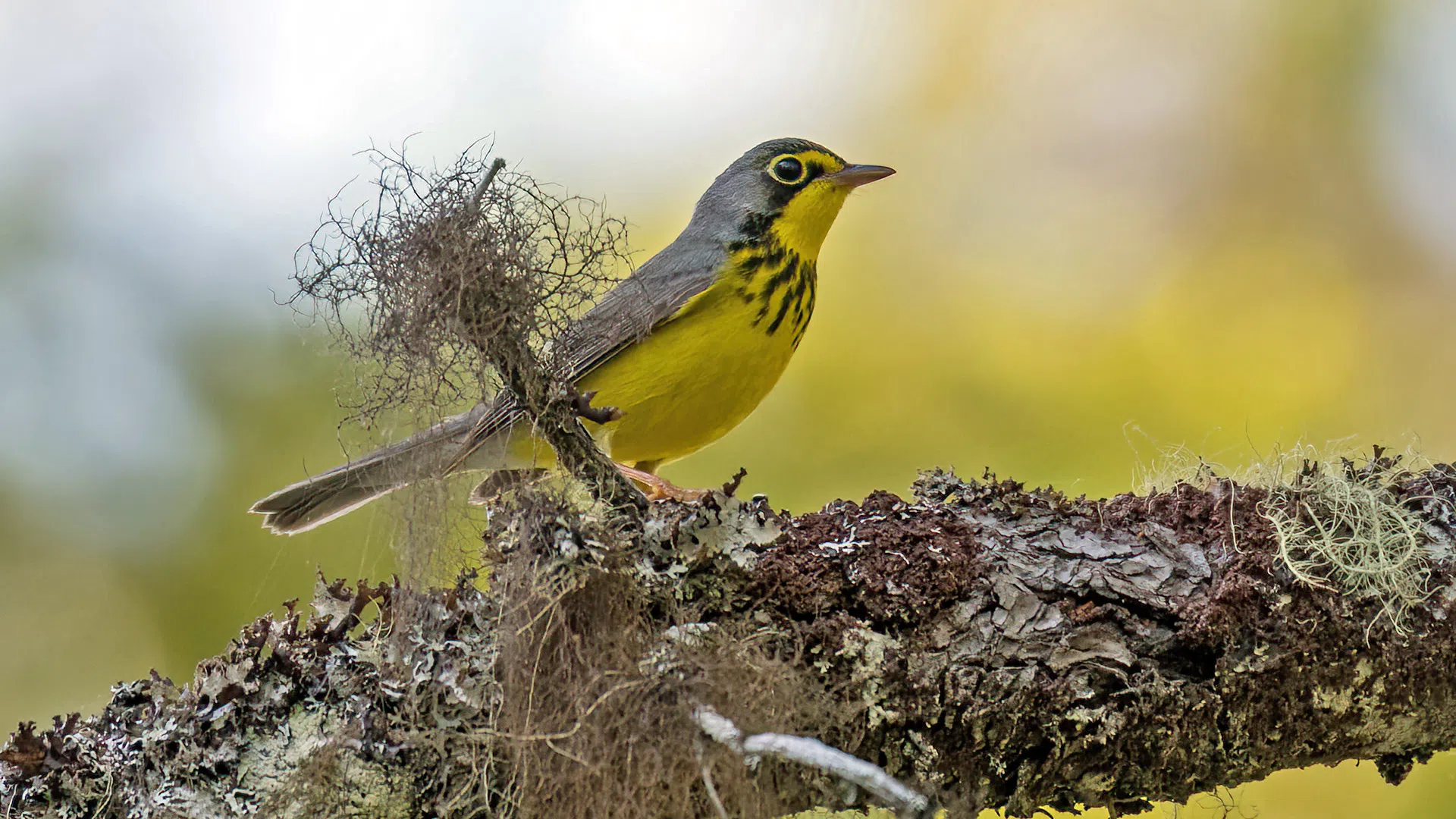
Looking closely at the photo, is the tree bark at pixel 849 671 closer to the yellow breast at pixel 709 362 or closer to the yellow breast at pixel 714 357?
the yellow breast at pixel 714 357

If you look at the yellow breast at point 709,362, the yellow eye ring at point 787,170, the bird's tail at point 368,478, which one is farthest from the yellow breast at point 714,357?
the bird's tail at point 368,478

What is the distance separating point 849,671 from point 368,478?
4.92ft

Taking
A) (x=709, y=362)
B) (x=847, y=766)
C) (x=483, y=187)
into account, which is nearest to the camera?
(x=847, y=766)

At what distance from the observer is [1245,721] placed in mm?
2551

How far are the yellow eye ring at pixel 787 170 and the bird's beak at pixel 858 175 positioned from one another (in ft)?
0.40

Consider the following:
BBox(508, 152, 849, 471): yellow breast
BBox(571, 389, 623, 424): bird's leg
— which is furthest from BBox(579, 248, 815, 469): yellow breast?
BBox(571, 389, 623, 424): bird's leg

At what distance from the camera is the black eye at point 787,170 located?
4855 millimetres

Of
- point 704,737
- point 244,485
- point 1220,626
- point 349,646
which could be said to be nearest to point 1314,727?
point 1220,626

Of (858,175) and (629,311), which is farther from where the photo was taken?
(858,175)

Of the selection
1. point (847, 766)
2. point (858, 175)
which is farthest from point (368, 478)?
point (858, 175)

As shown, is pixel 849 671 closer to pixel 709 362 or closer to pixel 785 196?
pixel 709 362

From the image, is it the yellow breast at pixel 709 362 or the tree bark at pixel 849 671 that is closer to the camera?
the tree bark at pixel 849 671

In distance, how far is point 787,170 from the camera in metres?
4.87

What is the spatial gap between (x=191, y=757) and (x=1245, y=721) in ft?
7.67
